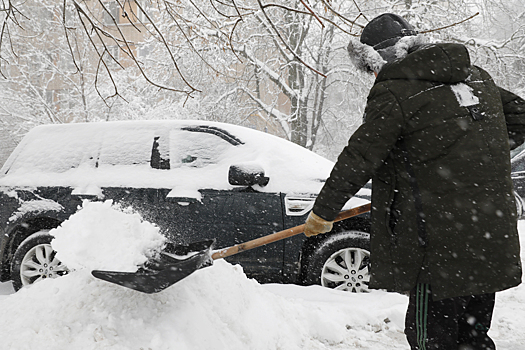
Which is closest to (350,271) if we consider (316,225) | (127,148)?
(316,225)

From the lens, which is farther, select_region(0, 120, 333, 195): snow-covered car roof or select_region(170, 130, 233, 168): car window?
select_region(170, 130, 233, 168): car window

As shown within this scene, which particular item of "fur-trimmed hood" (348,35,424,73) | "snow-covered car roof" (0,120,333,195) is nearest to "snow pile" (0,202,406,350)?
"snow-covered car roof" (0,120,333,195)

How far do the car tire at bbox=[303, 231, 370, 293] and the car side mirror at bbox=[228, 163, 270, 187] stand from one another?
818 millimetres

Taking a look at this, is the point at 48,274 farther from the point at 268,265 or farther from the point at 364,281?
the point at 364,281

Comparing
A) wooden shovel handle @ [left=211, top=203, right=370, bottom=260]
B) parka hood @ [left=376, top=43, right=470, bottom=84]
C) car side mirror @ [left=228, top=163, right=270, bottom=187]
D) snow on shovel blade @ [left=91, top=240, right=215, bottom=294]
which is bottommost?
snow on shovel blade @ [left=91, top=240, right=215, bottom=294]

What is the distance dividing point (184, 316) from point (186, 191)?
1.67 meters

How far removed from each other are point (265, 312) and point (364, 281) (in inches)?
45.5

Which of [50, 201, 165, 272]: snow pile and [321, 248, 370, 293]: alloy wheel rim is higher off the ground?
[50, 201, 165, 272]: snow pile

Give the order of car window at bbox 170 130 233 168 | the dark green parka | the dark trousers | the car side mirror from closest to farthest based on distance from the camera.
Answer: the dark green parka < the dark trousers < the car side mirror < car window at bbox 170 130 233 168

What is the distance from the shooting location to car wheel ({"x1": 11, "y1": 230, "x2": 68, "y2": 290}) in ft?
12.4

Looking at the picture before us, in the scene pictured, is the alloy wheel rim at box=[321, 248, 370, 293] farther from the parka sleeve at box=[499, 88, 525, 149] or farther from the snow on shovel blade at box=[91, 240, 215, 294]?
the parka sleeve at box=[499, 88, 525, 149]


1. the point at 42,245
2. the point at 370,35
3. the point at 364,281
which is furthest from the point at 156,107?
the point at 370,35

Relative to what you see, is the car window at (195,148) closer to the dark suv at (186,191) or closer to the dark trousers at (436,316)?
the dark suv at (186,191)

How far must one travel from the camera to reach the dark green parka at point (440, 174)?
1655mm
